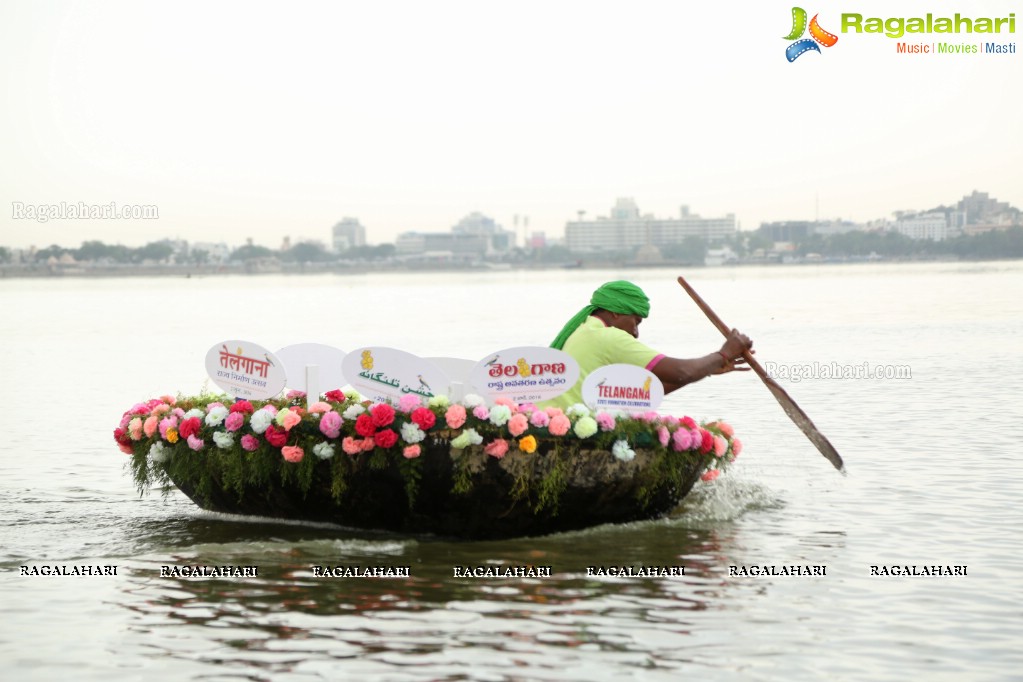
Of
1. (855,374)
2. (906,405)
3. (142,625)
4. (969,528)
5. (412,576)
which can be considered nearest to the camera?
(142,625)

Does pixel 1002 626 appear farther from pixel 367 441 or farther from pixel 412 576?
pixel 367 441

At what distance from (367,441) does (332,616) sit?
6.10 ft

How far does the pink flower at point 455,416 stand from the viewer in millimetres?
9703

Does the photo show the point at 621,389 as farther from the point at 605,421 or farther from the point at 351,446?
the point at 351,446

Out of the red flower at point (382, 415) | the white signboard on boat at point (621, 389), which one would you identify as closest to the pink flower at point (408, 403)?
the red flower at point (382, 415)

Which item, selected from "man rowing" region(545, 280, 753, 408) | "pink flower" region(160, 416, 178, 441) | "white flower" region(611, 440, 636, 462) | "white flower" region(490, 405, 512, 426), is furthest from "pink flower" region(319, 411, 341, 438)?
"white flower" region(611, 440, 636, 462)

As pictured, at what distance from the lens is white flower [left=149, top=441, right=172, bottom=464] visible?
10.8m

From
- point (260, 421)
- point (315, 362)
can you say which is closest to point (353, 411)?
point (260, 421)

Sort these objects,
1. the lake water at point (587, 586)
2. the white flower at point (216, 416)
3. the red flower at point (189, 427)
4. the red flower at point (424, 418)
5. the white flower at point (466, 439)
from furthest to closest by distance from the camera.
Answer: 1. the red flower at point (189, 427)
2. the white flower at point (216, 416)
3. the red flower at point (424, 418)
4. the white flower at point (466, 439)
5. the lake water at point (587, 586)

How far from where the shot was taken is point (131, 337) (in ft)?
139

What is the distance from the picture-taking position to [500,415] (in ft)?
31.9

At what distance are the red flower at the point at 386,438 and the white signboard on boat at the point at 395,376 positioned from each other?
0.44 m

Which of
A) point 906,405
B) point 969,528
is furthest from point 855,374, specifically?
point 969,528

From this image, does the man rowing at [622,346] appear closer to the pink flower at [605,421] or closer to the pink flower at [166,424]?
the pink flower at [605,421]
